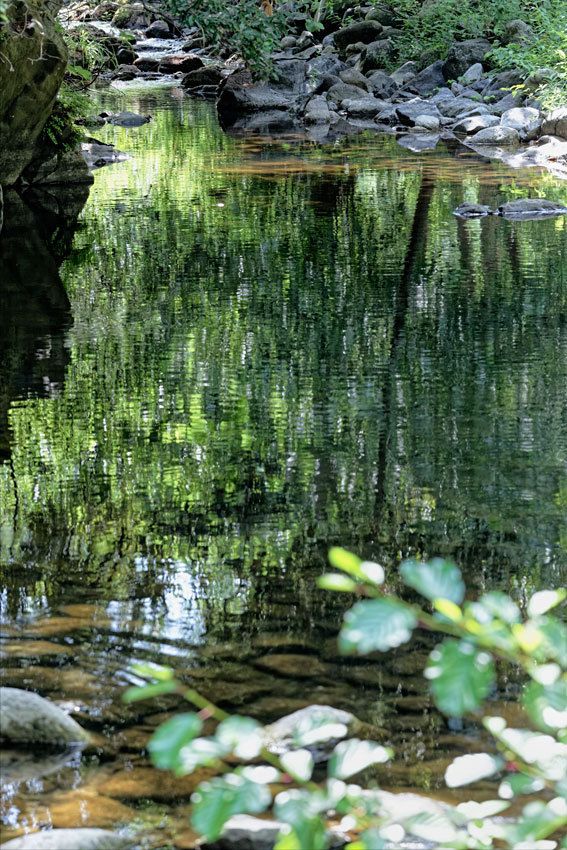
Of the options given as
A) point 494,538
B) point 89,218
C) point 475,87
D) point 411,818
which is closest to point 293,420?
point 494,538

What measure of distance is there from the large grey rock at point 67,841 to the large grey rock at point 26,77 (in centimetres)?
960

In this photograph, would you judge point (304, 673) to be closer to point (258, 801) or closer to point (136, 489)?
point (136, 489)

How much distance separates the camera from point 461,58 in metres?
22.2

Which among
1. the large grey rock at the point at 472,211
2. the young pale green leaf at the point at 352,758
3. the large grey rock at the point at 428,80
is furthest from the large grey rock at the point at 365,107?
the young pale green leaf at the point at 352,758

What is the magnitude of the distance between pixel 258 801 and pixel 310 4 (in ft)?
96.8

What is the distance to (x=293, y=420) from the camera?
5.62m

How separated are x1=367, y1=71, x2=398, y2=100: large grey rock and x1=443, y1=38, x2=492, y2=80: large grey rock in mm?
1044

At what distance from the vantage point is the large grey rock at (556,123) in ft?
53.8

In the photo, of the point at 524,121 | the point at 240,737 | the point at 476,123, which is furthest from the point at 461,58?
the point at 240,737

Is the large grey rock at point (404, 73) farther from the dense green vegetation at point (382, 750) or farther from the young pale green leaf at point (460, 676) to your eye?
the young pale green leaf at point (460, 676)

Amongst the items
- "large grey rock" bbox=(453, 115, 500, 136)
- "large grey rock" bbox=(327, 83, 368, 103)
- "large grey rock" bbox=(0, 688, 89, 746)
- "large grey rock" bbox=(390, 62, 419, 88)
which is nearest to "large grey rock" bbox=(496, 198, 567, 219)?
"large grey rock" bbox=(453, 115, 500, 136)

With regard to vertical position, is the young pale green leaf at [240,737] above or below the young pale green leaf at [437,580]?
below

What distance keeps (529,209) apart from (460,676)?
10.4 m

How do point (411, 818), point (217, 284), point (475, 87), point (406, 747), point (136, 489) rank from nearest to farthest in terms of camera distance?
point (411, 818) < point (406, 747) < point (136, 489) < point (217, 284) < point (475, 87)
